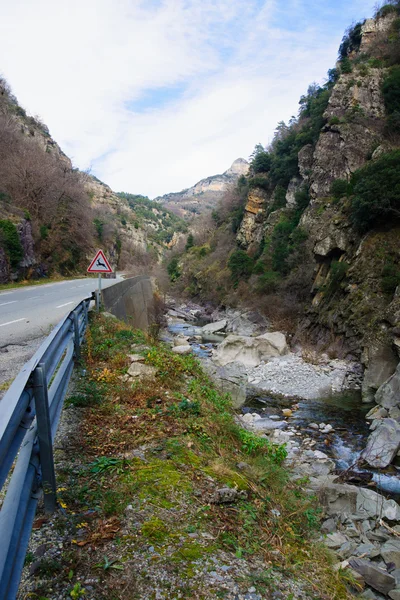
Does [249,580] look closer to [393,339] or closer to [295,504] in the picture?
[295,504]

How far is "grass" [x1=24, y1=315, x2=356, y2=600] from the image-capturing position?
254 cm

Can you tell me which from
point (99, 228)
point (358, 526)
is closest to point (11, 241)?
point (358, 526)

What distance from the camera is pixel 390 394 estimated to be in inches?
502

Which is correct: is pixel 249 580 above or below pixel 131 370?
below

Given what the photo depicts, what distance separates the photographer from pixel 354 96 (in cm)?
3178

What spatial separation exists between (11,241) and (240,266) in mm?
22182

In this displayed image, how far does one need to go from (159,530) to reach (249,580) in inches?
29.4

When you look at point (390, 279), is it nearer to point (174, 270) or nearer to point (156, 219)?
point (174, 270)

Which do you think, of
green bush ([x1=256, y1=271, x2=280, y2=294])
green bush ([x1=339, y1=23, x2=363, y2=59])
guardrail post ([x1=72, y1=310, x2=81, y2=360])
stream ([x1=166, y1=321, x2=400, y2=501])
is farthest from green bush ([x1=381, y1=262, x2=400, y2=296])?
green bush ([x1=339, y1=23, x2=363, y2=59])

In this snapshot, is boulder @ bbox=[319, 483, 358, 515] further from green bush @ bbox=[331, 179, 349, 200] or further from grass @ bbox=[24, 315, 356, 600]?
green bush @ bbox=[331, 179, 349, 200]

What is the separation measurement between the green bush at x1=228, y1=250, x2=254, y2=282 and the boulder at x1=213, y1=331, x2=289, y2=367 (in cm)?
1774

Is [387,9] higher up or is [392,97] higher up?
[387,9]

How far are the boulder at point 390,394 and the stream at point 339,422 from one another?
2.40 ft

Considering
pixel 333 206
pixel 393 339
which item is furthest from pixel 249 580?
pixel 333 206
